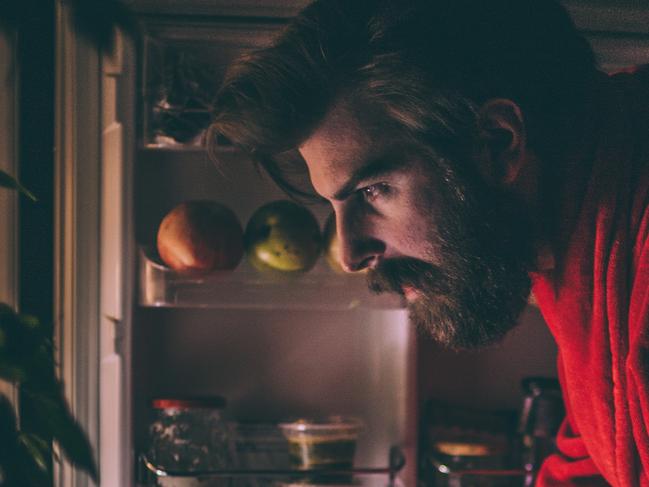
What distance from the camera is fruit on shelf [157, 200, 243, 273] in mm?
1295

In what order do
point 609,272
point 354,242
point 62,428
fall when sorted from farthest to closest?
point 354,242 < point 609,272 < point 62,428

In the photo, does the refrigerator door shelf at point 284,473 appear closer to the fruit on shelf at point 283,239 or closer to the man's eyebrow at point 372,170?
the fruit on shelf at point 283,239

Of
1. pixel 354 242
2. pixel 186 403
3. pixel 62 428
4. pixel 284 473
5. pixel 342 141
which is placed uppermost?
pixel 342 141

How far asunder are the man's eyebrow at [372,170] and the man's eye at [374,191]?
2 cm

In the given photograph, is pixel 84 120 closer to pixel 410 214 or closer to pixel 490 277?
pixel 410 214

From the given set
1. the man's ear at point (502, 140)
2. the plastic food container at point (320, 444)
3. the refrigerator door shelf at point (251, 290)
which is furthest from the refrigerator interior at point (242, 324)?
the man's ear at point (502, 140)

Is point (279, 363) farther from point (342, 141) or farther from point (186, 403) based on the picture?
point (342, 141)

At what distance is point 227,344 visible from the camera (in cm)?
160

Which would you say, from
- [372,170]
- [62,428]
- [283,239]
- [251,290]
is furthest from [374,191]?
[62,428]

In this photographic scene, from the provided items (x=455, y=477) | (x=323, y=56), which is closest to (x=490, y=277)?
(x=323, y=56)

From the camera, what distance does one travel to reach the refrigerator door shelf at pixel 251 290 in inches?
53.4

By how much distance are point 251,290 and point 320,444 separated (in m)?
0.28

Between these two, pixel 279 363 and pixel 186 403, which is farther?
pixel 279 363

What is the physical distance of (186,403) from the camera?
4.32 feet
